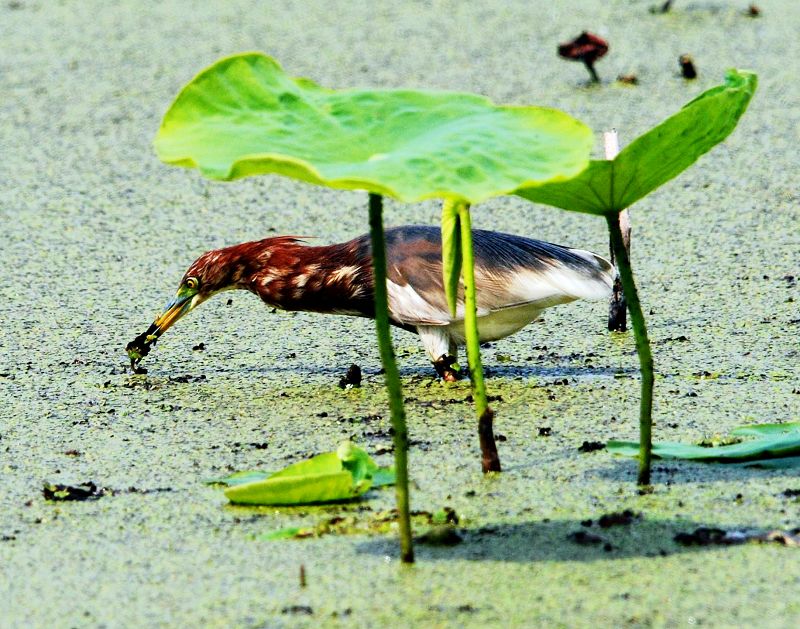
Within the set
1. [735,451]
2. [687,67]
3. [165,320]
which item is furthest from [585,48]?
[735,451]

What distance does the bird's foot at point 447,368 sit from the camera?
3.33m

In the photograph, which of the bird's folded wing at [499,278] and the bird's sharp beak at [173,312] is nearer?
the bird's folded wing at [499,278]

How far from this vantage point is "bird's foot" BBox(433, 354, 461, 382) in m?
3.33

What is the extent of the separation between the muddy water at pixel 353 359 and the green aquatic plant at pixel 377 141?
30 centimetres

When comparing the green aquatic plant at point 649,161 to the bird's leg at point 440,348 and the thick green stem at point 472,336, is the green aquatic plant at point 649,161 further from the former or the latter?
the bird's leg at point 440,348

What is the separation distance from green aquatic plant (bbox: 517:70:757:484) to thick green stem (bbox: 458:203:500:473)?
0.43ft

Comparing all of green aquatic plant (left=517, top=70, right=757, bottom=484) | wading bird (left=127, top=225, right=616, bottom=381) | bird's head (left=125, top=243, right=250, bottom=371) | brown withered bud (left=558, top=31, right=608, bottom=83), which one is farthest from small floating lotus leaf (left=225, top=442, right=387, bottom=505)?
brown withered bud (left=558, top=31, right=608, bottom=83)

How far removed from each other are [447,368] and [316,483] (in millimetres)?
1104

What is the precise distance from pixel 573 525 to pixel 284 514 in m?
0.50

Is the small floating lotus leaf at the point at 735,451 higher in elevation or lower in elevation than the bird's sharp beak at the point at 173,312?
lower

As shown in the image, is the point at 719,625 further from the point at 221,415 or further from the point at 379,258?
the point at 221,415

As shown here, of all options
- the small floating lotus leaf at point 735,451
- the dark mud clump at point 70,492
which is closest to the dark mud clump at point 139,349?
the dark mud clump at point 70,492

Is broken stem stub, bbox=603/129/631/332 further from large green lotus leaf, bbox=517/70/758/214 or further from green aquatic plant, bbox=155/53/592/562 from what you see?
green aquatic plant, bbox=155/53/592/562

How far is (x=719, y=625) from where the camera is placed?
1.81 m
